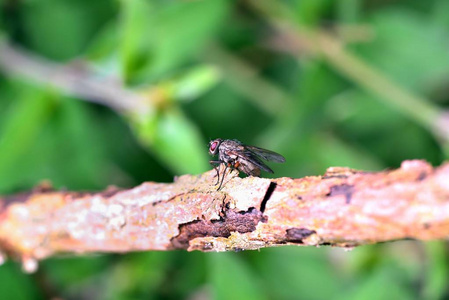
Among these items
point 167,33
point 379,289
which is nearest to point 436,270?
point 379,289

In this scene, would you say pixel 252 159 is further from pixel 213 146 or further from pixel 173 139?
pixel 173 139

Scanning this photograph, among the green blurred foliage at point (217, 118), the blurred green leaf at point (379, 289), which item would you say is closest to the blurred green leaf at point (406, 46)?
the green blurred foliage at point (217, 118)

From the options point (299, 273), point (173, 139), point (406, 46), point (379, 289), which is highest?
point (406, 46)

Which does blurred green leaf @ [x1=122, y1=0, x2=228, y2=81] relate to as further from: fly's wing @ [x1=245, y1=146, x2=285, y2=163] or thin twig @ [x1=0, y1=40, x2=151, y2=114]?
fly's wing @ [x1=245, y1=146, x2=285, y2=163]

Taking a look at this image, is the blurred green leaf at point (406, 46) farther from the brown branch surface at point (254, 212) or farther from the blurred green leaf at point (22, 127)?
the brown branch surface at point (254, 212)

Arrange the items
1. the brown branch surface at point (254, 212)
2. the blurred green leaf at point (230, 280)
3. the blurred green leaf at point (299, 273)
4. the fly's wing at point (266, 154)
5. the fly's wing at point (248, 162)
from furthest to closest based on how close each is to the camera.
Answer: the blurred green leaf at point (299, 273)
the blurred green leaf at point (230, 280)
the fly's wing at point (266, 154)
the fly's wing at point (248, 162)
the brown branch surface at point (254, 212)

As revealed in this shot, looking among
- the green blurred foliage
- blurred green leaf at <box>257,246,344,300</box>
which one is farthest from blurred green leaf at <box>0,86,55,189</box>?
blurred green leaf at <box>257,246,344,300</box>
